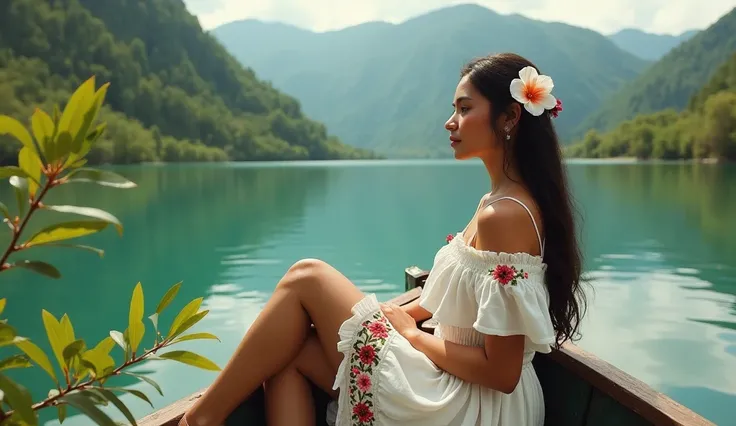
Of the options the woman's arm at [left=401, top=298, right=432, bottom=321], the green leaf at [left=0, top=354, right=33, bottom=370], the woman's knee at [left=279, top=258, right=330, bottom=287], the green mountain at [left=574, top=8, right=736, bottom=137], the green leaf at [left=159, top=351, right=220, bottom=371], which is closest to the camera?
the green leaf at [left=0, top=354, right=33, bottom=370]

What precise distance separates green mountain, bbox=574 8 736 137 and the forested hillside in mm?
49034

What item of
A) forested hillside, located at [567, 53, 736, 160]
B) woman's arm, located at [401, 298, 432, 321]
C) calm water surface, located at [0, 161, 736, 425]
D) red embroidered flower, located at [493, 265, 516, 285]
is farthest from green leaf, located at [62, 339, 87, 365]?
forested hillside, located at [567, 53, 736, 160]

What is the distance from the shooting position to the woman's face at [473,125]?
188 centimetres

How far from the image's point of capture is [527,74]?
182 centimetres

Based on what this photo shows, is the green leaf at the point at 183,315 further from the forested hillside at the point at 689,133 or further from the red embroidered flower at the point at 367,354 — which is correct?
the forested hillside at the point at 689,133

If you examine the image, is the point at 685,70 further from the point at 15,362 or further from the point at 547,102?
the point at 15,362

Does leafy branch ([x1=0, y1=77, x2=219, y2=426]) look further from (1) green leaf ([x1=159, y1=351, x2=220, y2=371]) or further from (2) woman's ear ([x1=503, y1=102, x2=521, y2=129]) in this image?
(2) woman's ear ([x1=503, y1=102, x2=521, y2=129])

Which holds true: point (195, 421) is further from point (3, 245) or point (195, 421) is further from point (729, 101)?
point (729, 101)

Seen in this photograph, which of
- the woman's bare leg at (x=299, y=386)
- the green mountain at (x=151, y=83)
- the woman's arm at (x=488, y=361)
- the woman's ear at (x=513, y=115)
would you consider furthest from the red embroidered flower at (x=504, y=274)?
the green mountain at (x=151, y=83)

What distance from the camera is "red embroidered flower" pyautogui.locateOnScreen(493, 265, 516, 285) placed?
66.6 inches

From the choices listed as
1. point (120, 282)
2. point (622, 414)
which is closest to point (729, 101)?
point (120, 282)

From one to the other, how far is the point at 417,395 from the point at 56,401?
1073mm

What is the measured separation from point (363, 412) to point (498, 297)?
0.49 metres

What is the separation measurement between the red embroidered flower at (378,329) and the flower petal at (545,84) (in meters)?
0.81
